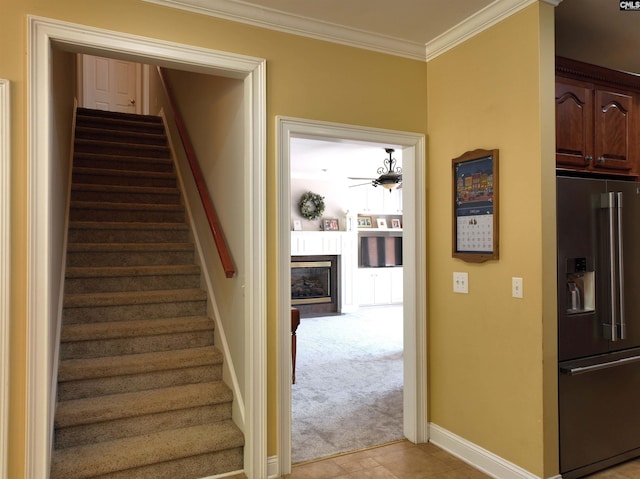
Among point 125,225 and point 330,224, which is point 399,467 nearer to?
point 125,225

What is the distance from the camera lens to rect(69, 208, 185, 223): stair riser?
13.6ft

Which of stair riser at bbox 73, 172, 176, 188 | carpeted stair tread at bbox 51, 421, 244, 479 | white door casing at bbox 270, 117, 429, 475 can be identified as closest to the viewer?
carpeted stair tread at bbox 51, 421, 244, 479

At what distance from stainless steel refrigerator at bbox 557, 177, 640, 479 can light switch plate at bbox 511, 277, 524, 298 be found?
0.20 metres


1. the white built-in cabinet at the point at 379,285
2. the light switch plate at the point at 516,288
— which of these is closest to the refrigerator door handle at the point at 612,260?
the light switch plate at the point at 516,288

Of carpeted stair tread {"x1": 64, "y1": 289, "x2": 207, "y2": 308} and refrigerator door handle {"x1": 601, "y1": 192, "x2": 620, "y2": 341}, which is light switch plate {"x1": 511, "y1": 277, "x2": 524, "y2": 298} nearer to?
refrigerator door handle {"x1": 601, "y1": 192, "x2": 620, "y2": 341}

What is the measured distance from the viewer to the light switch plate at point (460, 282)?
2.95 m

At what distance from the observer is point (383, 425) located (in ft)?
11.7

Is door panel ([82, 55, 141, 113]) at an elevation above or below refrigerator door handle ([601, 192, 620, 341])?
above

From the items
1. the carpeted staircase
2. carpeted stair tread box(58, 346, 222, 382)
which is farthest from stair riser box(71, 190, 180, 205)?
carpeted stair tread box(58, 346, 222, 382)

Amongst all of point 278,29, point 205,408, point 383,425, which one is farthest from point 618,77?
point 205,408

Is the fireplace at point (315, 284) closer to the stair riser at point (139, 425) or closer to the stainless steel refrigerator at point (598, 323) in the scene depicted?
the stair riser at point (139, 425)

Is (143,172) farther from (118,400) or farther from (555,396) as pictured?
(555,396)

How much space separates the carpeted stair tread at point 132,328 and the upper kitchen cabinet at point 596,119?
2575mm

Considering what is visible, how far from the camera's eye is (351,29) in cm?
295
